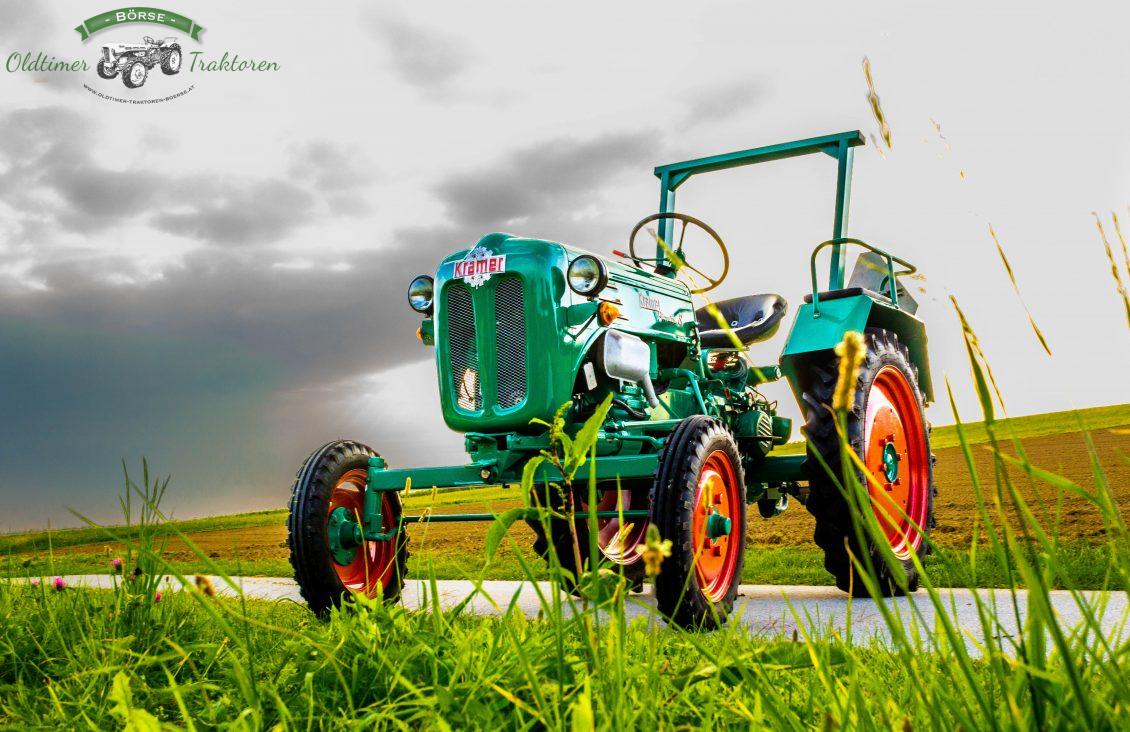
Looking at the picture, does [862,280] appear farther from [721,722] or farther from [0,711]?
[0,711]

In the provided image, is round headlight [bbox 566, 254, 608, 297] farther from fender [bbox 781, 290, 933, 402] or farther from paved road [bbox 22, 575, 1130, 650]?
paved road [bbox 22, 575, 1130, 650]

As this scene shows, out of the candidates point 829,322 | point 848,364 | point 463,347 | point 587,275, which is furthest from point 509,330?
point 848,364

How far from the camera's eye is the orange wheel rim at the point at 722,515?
10.8 ft

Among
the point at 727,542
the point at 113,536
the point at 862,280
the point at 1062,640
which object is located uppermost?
the point at 862,280

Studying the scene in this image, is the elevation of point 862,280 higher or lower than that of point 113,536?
higher

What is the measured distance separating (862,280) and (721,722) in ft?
13.4

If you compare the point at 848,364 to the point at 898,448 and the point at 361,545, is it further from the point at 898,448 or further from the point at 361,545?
the point at 898,448

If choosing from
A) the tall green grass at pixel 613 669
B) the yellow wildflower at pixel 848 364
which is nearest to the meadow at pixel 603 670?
the tall green grass at pixel 613 669

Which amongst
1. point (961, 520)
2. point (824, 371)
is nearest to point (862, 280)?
point (824, 371)

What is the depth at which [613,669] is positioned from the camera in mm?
1059

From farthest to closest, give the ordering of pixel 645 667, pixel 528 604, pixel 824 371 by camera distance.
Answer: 1. pixel 528 604
2. pixel 824 371
3. pixel 645 667

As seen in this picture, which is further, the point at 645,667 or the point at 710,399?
the point at 710,399

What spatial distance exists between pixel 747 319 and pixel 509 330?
5.89ft

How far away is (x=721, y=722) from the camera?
50.6 inches
